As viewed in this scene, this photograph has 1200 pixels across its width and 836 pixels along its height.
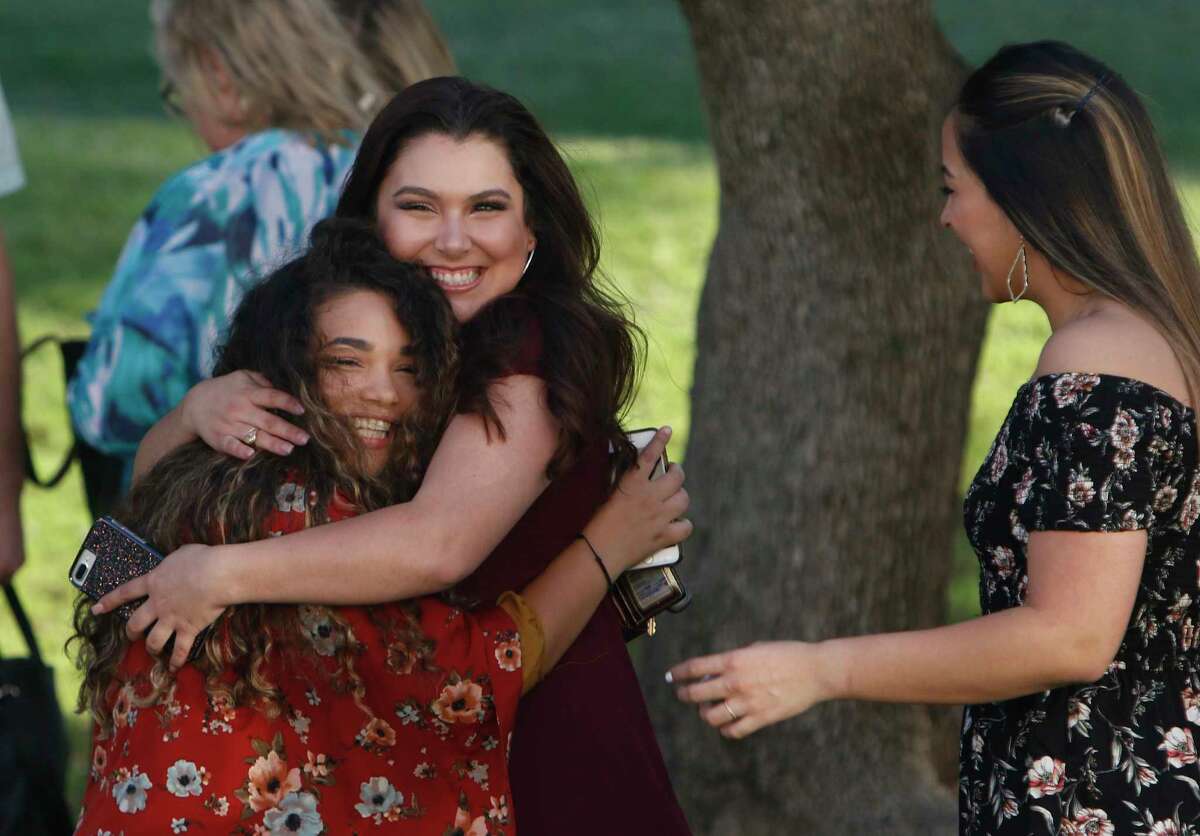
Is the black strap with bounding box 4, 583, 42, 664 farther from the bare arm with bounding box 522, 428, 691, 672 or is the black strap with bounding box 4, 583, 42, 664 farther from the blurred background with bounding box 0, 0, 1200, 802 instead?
the blurred background with bounding box 0, 0, 1200, 802

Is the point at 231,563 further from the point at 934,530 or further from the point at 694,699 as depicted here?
the point at 934,530

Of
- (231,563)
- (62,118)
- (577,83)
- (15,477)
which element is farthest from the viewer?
(577,83)

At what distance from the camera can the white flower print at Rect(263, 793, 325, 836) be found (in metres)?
2.28

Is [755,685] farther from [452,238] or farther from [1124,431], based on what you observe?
[452,238]

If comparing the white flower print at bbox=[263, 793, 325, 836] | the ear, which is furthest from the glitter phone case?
the ear

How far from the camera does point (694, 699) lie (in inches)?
88.4

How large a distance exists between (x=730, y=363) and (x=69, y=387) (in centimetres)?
146

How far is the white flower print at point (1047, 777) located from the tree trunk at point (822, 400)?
5.32 feet

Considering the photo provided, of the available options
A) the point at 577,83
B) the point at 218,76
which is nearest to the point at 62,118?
the point at 577,83

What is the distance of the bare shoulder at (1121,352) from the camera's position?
2.24m

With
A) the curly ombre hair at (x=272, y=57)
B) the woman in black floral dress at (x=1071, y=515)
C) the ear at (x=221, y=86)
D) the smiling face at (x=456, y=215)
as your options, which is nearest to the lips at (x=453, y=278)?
the smiling face at (x=456, y=215)

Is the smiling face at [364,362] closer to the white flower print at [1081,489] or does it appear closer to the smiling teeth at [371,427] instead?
the smiling teeth at [371,427]

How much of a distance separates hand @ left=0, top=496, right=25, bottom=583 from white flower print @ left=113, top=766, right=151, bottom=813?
43.1 inches

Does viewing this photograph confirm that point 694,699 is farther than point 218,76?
No
